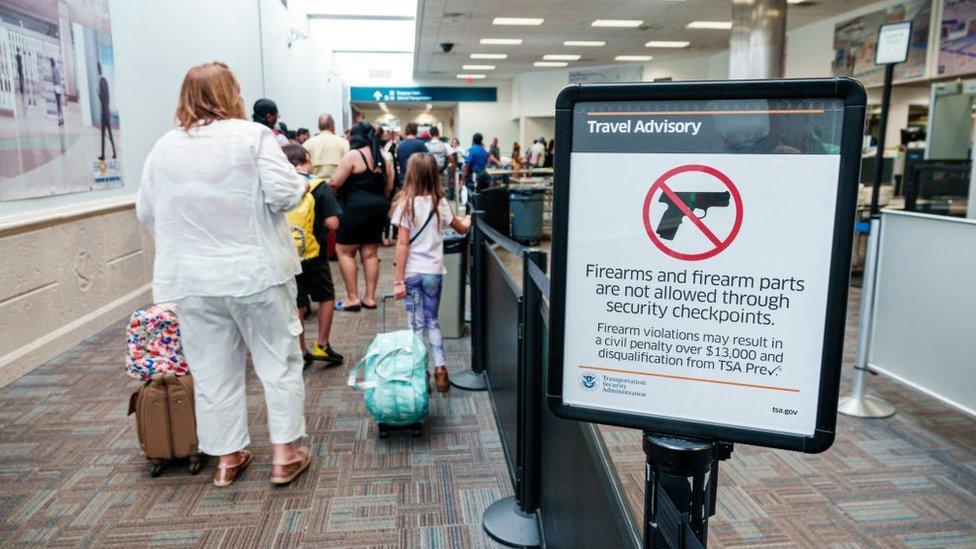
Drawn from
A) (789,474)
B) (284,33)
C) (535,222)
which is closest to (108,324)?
(789,474)

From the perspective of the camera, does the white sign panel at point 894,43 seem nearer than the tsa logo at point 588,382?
No

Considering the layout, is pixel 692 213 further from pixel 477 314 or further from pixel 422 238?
pixel 477 314

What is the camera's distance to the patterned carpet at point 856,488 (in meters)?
2.41

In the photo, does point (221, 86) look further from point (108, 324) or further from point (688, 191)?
point (108, 324)

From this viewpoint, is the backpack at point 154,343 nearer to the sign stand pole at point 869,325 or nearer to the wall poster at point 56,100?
the wall poster at point 56,100

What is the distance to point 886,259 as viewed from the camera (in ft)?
11.4

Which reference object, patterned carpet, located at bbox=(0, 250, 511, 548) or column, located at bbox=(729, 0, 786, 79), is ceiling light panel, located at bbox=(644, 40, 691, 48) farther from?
patterned carpet, located at bbox=(0, 250, 511, 548)

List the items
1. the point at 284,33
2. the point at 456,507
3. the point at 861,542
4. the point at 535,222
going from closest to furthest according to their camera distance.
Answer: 1. the point at 861,542
2. the point at 456,507
3. the point at 535,222
4. the point at 284,33

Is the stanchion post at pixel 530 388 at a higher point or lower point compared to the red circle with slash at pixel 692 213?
lower

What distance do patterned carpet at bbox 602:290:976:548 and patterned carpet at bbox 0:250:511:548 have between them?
0.72m

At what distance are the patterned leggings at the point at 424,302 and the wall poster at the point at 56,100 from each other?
2.44 metres

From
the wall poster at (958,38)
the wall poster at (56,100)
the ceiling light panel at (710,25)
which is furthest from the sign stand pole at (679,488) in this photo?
the ceiling light panel at (710,25)

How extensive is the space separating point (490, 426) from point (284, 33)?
34.1 ft

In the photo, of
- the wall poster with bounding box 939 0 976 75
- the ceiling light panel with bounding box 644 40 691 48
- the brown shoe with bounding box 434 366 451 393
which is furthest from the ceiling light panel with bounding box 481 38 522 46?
the brown shoe with bounding box 434 366 451 393
